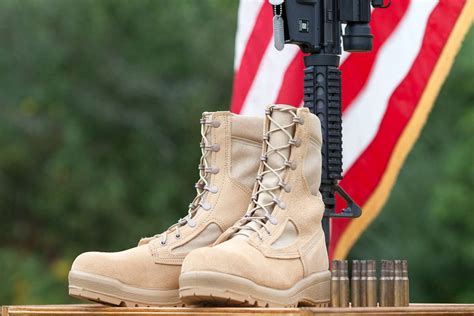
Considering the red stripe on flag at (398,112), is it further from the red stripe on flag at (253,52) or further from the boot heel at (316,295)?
the boot heel at (316,295)

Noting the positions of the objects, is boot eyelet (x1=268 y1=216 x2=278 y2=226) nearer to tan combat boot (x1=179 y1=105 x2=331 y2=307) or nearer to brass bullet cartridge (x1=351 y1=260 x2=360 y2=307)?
tan combat boot (x1=179 y1=105 x2=331 y2=307)

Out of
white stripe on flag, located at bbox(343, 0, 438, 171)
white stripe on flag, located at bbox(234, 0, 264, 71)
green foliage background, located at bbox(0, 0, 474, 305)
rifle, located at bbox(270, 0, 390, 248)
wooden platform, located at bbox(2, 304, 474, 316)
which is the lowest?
wooden platform, located at bbox(2, 304, 474, 316)

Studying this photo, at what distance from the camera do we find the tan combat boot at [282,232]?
2.59 meters

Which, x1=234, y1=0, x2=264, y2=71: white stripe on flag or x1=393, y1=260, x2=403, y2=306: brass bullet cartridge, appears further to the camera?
x1=234, y1=0, x2=264, y2=71: white stripe on flag

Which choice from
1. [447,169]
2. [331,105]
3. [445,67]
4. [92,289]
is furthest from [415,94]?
[447,169]

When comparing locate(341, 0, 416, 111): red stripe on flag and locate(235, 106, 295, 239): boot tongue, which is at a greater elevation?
locate(341, 0, 416, 111): red stripe on flag

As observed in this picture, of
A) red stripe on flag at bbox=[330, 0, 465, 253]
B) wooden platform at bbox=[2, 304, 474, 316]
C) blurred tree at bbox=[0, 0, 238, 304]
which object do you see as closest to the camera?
wooden platform at bbox=[2, 304, 474, 316]

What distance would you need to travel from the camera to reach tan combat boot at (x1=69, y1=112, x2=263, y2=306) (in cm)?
268

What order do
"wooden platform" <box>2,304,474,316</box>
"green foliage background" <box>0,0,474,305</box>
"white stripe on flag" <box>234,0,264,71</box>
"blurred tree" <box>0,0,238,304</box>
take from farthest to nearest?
"blurred tree" <box>0,0,238,304</box>
"green foliage background" <box>0,0,474,305</box>
"white stripe on flag" <box>234,0,264,71</box>
"wooden platform" <box>2,304,474,316</box>

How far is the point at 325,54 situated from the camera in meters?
3.07

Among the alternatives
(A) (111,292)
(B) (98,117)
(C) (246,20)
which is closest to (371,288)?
(A) (111,292)

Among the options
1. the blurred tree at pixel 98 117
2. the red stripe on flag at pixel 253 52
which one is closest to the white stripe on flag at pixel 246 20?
the red stripe on flag at pixel 253 52

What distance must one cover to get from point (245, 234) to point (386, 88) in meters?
1.23

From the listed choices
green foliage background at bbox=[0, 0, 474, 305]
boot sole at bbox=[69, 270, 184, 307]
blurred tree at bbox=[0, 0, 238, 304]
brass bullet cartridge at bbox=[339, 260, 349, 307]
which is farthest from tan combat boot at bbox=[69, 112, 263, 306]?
blurred tree at bbox=[0, 0, 238, 304]
